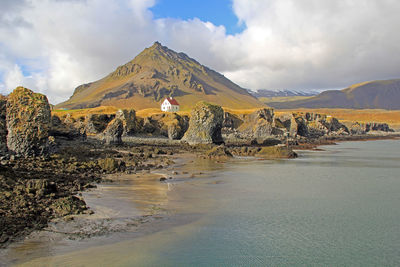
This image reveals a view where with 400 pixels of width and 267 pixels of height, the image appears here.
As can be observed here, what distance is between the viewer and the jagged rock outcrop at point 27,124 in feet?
65.5

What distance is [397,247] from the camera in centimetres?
991

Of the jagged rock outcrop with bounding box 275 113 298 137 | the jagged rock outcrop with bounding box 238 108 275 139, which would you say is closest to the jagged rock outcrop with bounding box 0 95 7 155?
the jagged rock outcrop with bounding box 238 108 275 139

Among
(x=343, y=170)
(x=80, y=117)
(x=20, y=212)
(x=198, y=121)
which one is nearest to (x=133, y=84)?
(x=80, y=117)

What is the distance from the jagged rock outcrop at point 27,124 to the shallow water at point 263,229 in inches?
370

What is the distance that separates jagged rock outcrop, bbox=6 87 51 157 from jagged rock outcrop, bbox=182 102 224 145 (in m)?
28.8

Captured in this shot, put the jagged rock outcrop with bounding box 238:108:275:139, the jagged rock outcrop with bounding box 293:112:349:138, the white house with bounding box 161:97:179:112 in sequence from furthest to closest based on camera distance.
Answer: the white house with bounding box 161:97:179:112
the jagged rock outcrop with bounding box 293:112:349:138
the jagged rock outcrop with bounding box 238:108:275:139

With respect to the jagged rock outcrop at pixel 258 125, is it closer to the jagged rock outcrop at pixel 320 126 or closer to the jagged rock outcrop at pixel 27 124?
the jagged rock outcrop at pixel 320 126

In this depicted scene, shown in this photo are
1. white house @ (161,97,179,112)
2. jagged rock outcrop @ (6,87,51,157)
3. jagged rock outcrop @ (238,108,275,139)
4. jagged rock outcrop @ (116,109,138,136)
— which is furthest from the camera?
white house @ (161,97,179,112)

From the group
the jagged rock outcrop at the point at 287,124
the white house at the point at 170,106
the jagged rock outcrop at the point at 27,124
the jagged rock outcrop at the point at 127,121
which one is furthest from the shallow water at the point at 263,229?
the white house at the point at 170,106

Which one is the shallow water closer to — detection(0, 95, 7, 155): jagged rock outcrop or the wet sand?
the wet sand

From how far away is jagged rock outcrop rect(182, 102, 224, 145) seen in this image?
158 feet

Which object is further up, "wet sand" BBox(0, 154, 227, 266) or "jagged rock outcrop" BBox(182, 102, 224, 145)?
"jagged rock outcrop" BBox(182, 102, 224, 145)

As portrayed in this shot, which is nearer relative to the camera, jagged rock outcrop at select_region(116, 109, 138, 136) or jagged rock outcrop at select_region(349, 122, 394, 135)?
jagged rock outcrop at select_region(116, 109, 138, 136)

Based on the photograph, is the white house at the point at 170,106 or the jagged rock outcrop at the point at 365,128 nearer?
the jagged rock outcrop at the point at 365,128
